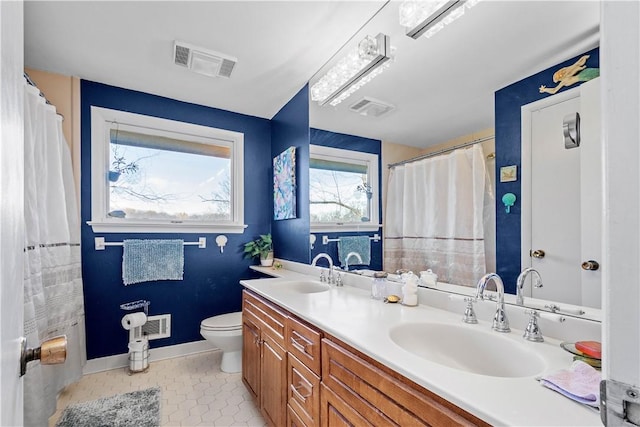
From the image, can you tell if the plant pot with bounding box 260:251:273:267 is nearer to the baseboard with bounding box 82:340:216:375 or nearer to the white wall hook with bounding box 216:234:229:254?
the white wall hook with bounding box 216:234:229:254

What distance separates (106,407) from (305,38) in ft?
Answer: 9.09

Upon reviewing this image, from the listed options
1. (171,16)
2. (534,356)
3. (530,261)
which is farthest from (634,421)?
(171,16)

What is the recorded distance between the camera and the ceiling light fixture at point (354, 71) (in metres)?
1.76

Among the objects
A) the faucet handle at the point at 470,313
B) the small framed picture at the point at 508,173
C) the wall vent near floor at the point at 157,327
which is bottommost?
the wall vent near floor at the point at 157,327

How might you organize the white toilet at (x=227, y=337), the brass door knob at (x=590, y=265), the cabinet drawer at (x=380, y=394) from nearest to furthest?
1. the cabinet drawer at (x=380, y=394)
2. the brass door knob at (x=590, y=265)
3. the white toilet at (x=227, y=337)

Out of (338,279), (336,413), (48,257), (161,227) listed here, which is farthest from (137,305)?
(336,413)

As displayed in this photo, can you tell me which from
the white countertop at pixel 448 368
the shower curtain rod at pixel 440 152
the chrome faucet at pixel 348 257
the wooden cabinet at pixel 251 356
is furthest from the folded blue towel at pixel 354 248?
the wooden cabinet at pixel 251 356

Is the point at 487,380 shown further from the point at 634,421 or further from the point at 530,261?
the point at 530,261

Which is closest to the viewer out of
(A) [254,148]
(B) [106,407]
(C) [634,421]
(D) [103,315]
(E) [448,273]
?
(C) [634,421]

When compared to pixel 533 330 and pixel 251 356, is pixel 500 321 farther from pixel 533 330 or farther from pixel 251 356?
pixel 251 356

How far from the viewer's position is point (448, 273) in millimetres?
1461

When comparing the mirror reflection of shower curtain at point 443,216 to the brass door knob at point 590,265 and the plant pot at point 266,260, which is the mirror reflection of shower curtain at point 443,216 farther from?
the plant pot at point 266,260

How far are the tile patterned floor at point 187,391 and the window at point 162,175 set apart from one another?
119 centimetres

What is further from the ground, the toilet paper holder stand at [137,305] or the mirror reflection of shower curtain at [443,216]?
the mirror reflection of shower curtain at [443,216]
